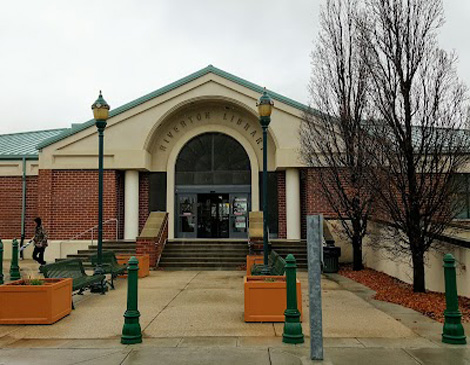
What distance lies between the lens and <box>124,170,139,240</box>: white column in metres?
19.3

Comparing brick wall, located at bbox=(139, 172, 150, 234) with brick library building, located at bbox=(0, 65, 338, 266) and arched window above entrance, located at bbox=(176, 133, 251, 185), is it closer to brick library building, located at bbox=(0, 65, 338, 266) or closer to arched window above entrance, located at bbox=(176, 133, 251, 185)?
brick library building, located at bbox=(0, 65, 338, 266)

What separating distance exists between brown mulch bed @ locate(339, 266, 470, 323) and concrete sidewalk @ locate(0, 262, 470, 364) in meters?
0.34

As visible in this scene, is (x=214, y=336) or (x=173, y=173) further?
(x=173, y=173)

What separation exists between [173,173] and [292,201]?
5851 mm

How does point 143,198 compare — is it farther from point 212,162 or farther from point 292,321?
point 292,321

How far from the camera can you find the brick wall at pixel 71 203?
18688mm

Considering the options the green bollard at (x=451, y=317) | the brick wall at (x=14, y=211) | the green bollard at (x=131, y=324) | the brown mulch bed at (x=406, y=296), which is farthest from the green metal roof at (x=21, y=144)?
the green bollard at (x=451, y=317)

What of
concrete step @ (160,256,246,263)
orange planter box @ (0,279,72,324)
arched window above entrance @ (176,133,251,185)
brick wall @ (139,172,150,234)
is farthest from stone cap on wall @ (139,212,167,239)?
orange planter box @ (0,279,72,324)

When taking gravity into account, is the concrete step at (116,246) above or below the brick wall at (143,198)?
below

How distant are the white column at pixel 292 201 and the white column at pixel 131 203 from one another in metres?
6.83

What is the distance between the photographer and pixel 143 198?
20297mm

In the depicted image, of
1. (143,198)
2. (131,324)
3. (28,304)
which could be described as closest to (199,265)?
(143,198)

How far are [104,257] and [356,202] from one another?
26.1 feet

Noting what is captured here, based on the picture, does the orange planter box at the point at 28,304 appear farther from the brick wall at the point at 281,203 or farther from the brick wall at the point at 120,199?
the brick wall at the point at 281,203
